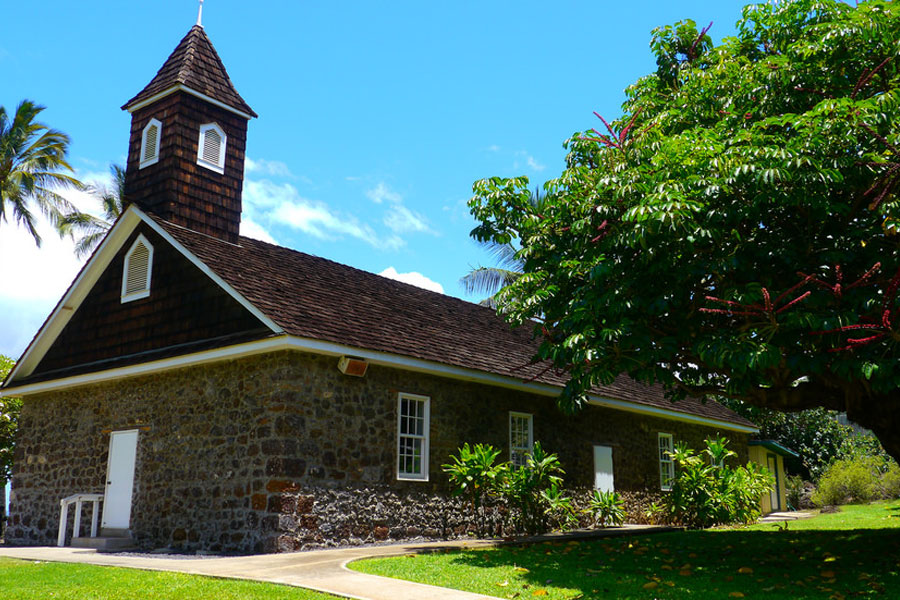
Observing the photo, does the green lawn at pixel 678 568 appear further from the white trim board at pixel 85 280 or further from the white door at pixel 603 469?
the white trim board at pixel 85 280

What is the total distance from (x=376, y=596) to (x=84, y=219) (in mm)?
29052

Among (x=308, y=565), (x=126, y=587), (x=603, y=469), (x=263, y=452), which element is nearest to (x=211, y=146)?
(x=263, y=452)

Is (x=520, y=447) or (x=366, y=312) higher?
(x=366, y=312)

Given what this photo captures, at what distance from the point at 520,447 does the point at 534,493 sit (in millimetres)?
1956

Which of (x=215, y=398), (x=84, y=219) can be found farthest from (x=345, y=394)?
(x=84, y=219)

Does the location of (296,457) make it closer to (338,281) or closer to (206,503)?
(206,503)

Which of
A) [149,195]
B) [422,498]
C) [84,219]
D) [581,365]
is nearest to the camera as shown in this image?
[581,365]

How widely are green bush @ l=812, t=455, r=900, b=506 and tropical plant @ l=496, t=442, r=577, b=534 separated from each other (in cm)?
1539

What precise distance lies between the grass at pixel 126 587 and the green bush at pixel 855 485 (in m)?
23.6

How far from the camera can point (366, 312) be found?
50.4 ft

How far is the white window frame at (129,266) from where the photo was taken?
1545 centimetres

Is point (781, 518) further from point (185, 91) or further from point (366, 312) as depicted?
point (185, 91)

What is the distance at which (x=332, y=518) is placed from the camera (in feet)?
41.2

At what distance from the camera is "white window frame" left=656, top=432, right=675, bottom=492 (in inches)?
832
